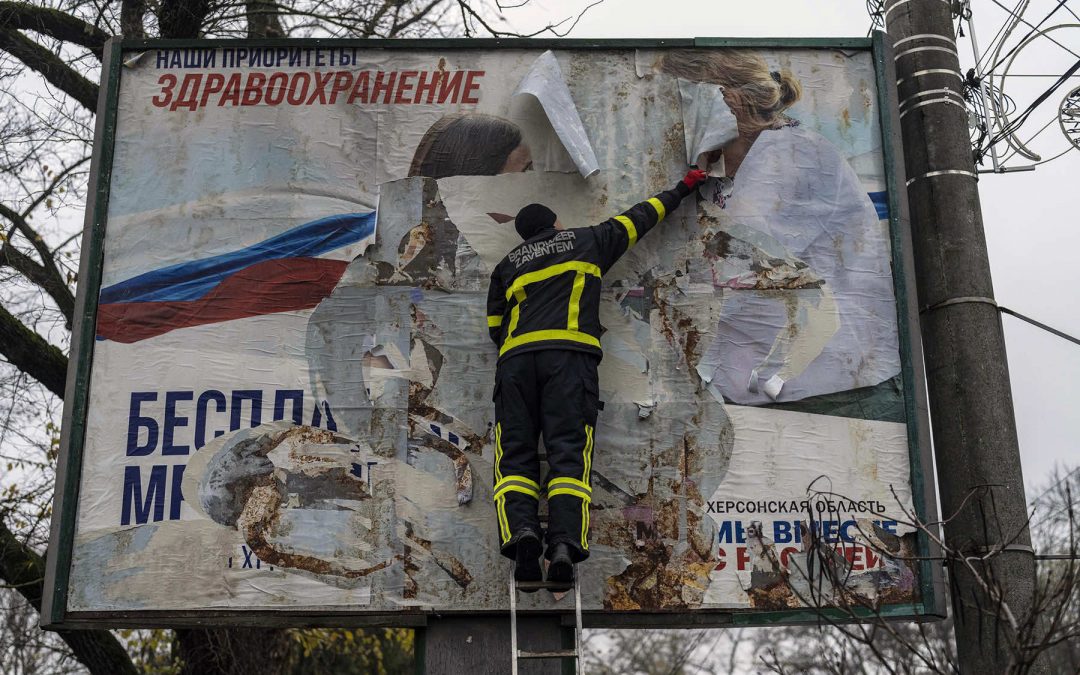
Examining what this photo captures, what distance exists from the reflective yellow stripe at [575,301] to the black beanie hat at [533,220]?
19.5 inches

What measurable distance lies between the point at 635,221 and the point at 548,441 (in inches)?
59.4

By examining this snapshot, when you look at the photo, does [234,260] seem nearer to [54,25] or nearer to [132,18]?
[54,25]

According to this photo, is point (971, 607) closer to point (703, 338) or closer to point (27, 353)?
point (703, 338)

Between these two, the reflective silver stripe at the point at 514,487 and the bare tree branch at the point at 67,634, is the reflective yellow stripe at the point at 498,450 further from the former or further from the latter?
the bare tree branch at the point at 67,634

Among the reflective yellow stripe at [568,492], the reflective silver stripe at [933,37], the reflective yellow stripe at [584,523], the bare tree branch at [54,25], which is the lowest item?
the reflective yellow stripe at [584,523]

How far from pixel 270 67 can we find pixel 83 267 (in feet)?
5.85

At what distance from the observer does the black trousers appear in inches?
256

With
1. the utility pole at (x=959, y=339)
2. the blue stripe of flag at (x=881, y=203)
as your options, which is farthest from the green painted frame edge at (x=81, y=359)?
the utility pole at (x=959, y=339)

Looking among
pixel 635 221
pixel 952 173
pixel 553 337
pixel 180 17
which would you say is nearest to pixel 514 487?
pixel 553 337

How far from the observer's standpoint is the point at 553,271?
7.02 metres

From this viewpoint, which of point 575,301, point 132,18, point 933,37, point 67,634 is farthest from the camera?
point 132,18

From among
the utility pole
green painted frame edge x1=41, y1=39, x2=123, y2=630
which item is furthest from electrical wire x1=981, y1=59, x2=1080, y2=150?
green painted frame edge x1=41, y1=39, x2=123, y2=630

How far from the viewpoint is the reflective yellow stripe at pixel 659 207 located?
7348 mm

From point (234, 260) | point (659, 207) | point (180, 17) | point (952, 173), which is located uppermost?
point (180, 17)
